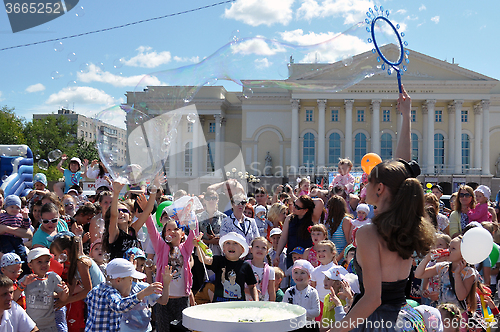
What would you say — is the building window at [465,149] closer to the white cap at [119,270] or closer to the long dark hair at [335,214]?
the long dark hair at [335,214]

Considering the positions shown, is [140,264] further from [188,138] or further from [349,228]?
[188,138]

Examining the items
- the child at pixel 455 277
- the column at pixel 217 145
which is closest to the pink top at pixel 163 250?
the child at pixel 455 277

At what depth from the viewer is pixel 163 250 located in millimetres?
5047

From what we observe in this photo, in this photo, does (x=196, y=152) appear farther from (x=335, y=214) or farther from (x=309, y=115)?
(x=335, y=214)

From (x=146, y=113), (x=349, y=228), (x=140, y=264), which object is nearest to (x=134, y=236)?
(x=140, y=264)

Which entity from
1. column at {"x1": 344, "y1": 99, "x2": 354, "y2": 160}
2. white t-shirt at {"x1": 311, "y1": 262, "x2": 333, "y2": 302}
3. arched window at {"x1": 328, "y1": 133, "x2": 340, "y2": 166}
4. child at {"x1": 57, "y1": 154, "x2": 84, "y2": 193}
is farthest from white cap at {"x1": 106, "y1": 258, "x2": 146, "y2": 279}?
arched window at {"x1": 328, "y1": 133, "x2": 340, "y2": 166}

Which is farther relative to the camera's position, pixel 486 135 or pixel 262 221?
pixel 486 135

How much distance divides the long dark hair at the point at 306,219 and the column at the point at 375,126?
116ft

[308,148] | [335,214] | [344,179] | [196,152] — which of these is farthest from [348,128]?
[335,214]

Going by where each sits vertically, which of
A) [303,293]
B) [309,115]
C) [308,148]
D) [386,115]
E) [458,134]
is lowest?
[303,293]

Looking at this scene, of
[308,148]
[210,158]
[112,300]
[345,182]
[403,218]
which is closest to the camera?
[403,218]

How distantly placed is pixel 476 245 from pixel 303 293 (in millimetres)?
1844

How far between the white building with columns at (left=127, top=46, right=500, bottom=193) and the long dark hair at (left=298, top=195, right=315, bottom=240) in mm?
32811

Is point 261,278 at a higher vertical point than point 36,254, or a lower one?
lower
